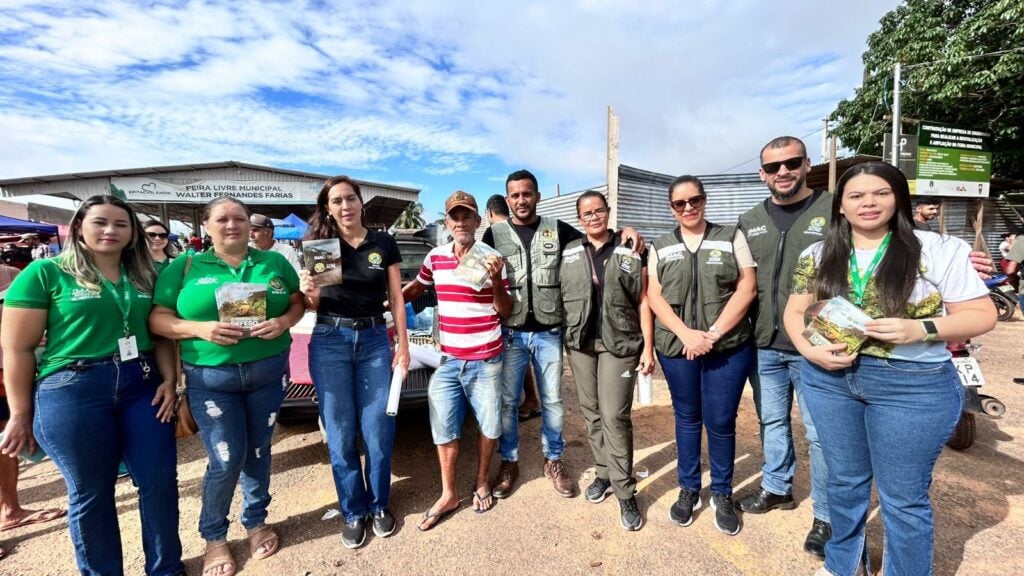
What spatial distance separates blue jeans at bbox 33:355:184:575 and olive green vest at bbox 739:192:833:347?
314 cm

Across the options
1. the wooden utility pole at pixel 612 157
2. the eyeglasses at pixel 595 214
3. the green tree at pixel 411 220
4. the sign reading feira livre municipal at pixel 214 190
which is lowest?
the eyeglasses at pixel 595 214

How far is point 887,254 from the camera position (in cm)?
170

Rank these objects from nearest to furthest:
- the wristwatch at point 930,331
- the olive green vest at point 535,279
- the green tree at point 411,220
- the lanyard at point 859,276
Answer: the wristwatch at point 930,331, the lanyard at point 859,276, the olive green vest at point 535,279, the green tree at point 411,220

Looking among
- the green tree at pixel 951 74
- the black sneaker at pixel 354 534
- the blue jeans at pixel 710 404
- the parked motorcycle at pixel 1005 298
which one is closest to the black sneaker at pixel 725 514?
the blue jeans at pixel 710 404

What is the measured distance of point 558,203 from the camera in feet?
30.2

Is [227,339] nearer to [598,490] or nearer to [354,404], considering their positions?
[354,404]

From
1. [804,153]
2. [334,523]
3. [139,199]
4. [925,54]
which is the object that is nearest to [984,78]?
[925,54]

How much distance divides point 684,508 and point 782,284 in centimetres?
143

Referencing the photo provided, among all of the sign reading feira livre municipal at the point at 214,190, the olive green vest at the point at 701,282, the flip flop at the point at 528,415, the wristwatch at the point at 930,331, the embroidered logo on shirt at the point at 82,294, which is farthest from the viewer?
the sign reading feira livre municipal at the point at 214,190

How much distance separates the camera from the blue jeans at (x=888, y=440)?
5.42ft

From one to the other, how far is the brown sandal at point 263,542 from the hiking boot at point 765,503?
2779 millimetres

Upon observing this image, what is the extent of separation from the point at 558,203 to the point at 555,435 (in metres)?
6.82

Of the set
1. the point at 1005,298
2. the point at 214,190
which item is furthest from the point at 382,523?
the point at 214,190

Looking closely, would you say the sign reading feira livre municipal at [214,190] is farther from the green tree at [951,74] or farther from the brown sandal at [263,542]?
the green tree at [951,74]
